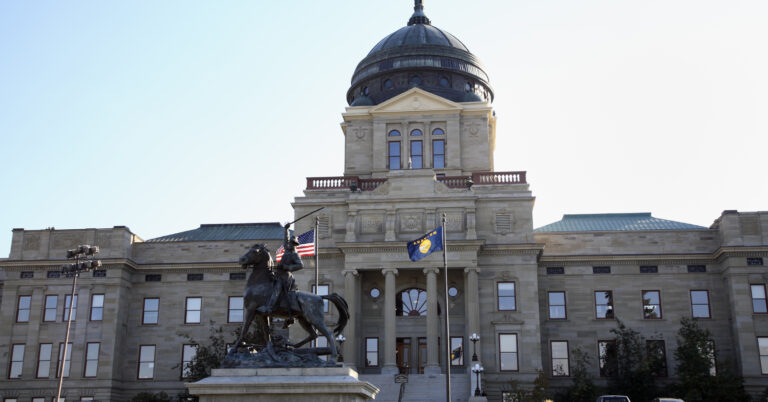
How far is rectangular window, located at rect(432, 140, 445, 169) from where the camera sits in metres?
61.0

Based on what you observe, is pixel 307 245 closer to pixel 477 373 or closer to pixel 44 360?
pixel 477 373

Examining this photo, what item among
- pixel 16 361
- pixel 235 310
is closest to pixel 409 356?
pixel 235 310

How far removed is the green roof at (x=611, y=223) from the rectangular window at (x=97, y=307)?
1201 inches

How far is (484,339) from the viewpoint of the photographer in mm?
51406

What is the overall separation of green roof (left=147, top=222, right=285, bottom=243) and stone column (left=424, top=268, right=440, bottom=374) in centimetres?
1447

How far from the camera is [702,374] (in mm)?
48656

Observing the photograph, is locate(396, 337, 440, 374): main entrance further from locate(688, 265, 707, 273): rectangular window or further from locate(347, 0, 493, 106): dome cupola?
locate(347, 0, 493, 106): dome cupola

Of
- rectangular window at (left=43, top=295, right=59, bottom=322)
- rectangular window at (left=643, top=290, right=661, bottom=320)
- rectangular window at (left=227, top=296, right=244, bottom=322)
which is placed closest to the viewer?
rectangular window at (left=643, top=290, right=661, bottom=320)

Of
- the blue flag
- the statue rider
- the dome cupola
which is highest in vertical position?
the dome cupola

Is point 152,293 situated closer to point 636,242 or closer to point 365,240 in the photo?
point 365,240

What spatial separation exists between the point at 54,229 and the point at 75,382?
35.8 ft

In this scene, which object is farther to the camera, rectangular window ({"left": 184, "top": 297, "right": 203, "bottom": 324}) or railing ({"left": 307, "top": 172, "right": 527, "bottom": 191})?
rectangular window ({"left": 184, "top": 297, "right": 203, "bottom": 324})

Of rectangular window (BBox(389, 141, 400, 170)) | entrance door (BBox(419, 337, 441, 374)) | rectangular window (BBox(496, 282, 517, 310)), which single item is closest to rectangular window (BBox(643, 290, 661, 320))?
rectangular window (BBox(496, 282, 517, 310))

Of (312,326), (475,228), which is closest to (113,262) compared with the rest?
(475,228)
